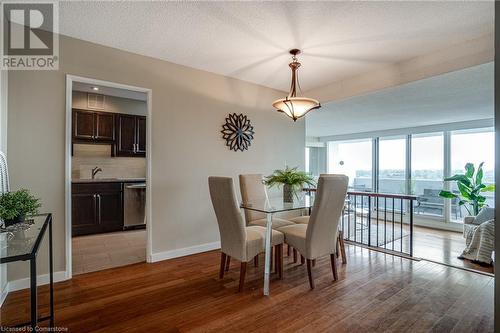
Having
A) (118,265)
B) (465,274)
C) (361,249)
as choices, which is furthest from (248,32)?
(465,274)

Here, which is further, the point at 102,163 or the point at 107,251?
the point at 102,163

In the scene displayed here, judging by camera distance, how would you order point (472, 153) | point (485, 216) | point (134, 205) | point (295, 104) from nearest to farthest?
point (295, 104) → point (485, 216) → point (134, 205) → point (472, 153)

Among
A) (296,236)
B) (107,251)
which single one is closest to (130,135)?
(107,251)

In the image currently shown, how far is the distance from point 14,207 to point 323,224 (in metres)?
2.48

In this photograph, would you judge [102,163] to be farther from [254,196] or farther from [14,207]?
[14,207]

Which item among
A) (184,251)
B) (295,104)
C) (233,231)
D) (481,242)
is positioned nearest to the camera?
(233,231)

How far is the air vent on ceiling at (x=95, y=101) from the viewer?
4.89 m

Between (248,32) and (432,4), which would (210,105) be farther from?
(432,4)

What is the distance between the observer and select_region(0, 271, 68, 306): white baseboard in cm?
232

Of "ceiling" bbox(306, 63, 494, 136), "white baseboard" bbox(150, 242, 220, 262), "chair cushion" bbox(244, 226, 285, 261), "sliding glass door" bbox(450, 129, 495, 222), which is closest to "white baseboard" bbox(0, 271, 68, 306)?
"white baseboard" bbox(150, 242, 220, 262)

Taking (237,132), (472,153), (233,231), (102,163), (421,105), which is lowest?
(233,231)

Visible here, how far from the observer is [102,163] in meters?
5.21

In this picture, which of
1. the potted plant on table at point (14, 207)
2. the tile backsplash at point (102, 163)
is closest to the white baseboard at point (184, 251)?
the potted plant on table at point (14, 207)

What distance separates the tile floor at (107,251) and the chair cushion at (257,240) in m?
1.67
